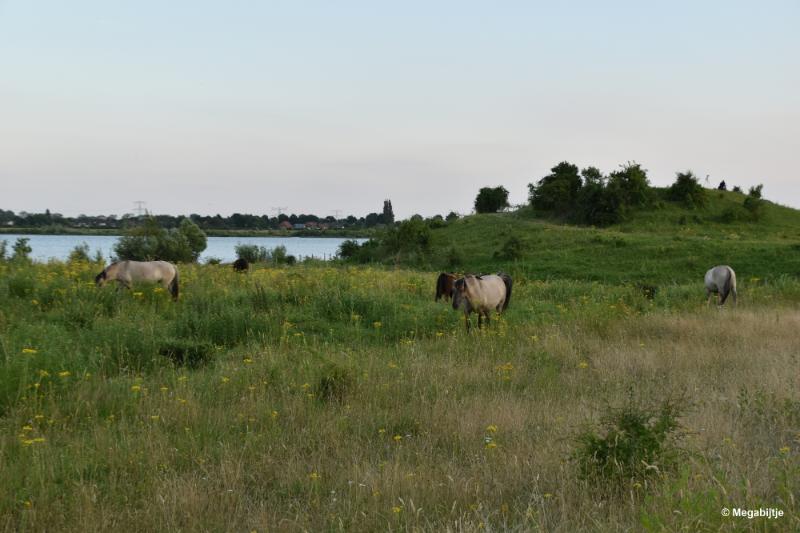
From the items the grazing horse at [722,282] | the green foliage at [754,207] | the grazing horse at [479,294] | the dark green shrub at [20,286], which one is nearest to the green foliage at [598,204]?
the green foliage at [754,207]

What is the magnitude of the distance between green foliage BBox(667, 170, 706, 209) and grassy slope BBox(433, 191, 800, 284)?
98 cm

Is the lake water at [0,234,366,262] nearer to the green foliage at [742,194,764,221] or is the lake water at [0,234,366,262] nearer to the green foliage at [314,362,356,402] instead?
the green foliage at [314,362,356,402]

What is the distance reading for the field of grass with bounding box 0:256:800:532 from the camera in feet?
13.0

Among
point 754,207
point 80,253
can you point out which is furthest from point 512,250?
point 80,253

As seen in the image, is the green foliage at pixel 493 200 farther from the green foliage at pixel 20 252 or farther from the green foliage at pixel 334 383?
the green foliage at pixel 334 383

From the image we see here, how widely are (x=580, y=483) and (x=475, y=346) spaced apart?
211 inches

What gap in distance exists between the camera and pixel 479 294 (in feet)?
39.8

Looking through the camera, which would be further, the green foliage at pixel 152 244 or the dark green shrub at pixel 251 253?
the dark green shrub at pixel 251 253

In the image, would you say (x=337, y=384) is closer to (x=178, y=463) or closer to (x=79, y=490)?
(x=178, y=463)

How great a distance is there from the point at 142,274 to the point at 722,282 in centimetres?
1604

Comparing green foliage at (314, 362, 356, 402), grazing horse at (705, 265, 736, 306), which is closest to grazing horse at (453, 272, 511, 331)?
green foliage at (314, 362, 356, 402)

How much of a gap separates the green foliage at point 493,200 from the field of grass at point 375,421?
57.8 metres

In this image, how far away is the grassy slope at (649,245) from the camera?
3061cm

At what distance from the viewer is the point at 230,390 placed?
6.96 metres
